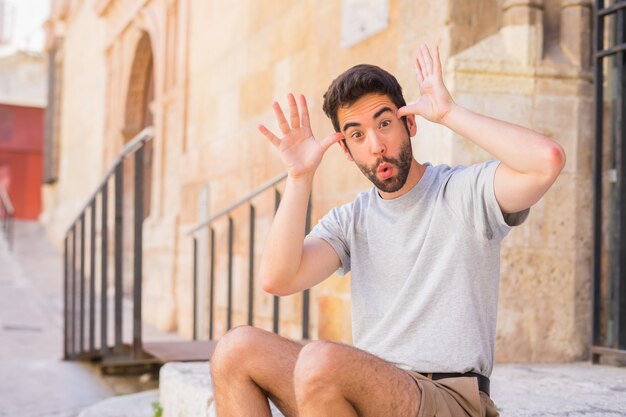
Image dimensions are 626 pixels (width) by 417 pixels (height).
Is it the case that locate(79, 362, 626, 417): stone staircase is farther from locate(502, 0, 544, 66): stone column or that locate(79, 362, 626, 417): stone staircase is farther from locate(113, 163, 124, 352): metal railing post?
locate(502, 0, 544, 66): stone column

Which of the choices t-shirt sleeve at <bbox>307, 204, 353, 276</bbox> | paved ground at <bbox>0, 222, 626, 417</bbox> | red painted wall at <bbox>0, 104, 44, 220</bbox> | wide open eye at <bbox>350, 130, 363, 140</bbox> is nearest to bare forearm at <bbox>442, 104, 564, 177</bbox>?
wide open eye at <bbox>350, 130, 363, 140</bbox>

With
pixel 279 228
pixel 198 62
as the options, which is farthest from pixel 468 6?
pixel 198 62

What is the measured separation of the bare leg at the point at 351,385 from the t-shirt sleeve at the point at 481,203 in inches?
15.9

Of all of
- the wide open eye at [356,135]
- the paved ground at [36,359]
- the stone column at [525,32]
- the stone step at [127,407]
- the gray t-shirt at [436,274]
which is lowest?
the paved ground at [36,359]

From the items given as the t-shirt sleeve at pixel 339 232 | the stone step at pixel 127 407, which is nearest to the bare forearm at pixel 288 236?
the t-shirt sleeve at pixel 339 232

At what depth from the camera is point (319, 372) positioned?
1.77m

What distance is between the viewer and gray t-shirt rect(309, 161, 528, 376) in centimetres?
190

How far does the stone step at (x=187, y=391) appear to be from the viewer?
2822mm

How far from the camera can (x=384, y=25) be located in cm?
403

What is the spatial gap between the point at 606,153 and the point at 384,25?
1.22 metres

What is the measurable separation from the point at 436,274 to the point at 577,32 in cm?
218

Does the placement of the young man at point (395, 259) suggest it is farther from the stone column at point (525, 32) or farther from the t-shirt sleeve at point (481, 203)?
the stone column at point (525, 32)

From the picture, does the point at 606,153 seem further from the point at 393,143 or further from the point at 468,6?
the point at 393,143

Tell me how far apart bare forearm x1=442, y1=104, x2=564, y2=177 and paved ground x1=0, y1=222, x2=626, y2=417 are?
1.00 m
